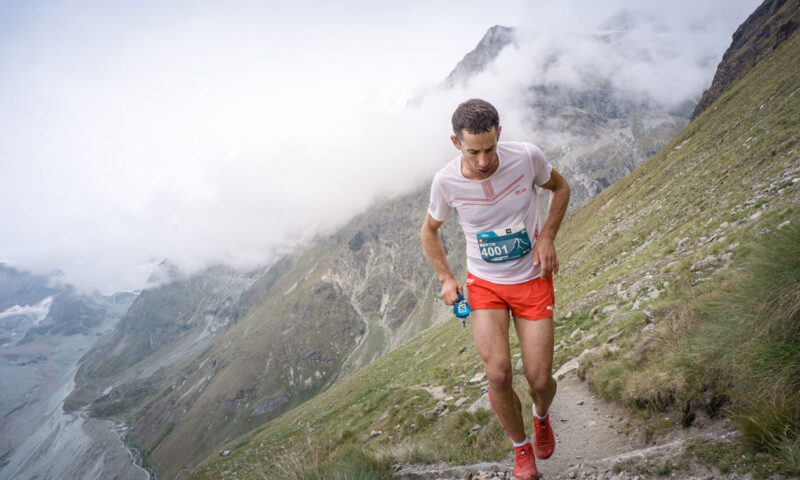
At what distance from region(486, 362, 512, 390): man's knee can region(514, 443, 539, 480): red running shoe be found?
30.3 inches

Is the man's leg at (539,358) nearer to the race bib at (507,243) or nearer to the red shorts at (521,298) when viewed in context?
the red shorts at (521,298)

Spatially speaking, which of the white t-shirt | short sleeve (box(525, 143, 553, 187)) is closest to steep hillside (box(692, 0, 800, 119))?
short sleeve (box(525, 143, 553, 187))

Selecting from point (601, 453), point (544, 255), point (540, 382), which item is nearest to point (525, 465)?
point (540, 382)

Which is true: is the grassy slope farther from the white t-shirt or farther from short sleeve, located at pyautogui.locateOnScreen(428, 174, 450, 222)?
short sleeve, located at pyautogui.locateOnScreen(428, 174, 450, 222)

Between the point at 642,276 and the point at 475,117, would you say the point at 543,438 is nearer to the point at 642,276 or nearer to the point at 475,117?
the point at 475,117

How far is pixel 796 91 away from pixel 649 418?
40914mm

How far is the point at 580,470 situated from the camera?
4.28 meters

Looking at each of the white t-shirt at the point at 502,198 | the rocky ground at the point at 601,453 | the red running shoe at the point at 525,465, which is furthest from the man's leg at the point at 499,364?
the rocky ground at the point at 601,453

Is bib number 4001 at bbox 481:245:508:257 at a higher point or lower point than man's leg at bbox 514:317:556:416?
higher

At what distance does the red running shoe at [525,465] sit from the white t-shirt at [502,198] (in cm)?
214

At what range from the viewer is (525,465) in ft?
14.8

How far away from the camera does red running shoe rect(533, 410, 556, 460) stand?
4.99 m

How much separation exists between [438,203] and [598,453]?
13.5 feet

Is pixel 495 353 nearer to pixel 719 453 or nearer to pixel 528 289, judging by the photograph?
pixel 528 289
